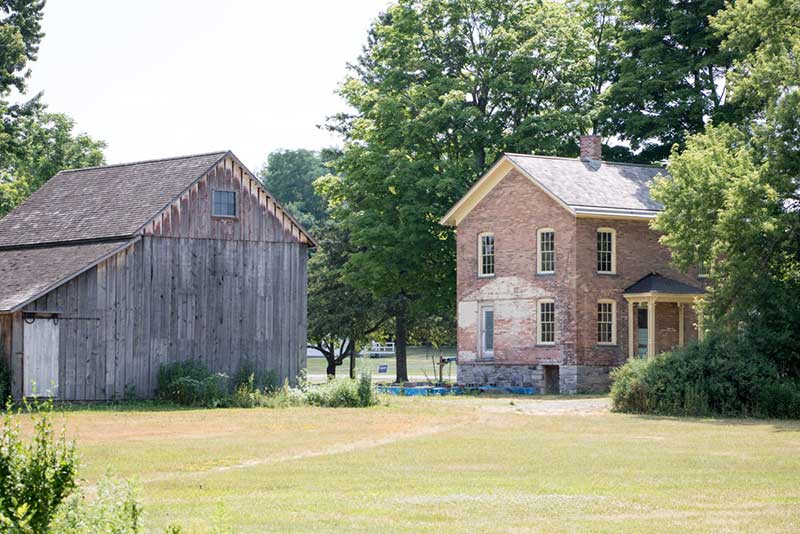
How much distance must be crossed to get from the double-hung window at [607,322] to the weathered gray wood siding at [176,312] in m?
11.4

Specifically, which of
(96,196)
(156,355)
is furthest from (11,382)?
(96,196)

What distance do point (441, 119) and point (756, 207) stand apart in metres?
20.1

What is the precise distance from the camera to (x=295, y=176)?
142500 mm

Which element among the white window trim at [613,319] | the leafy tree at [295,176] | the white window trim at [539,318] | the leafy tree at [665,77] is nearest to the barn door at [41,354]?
the white window trim at [539,318]

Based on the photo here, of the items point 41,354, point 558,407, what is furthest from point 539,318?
point 41,354

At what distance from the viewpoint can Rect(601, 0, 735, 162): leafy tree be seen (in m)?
55.5

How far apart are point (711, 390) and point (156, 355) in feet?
51.7

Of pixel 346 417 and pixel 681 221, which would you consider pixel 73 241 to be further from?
pixel 681 221

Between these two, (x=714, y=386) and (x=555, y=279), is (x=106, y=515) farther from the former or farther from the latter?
(x=555, y=279)

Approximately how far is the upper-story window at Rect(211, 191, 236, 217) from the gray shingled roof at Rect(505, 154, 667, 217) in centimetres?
1155

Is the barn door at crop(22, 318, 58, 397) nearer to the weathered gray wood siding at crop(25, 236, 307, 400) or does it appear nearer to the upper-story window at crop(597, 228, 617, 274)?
the weathered gray wood siding at crop(25, 236, 307, 400)

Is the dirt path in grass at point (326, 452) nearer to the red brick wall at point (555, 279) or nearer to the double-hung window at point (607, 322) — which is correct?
the red brick wall at point (555, 279)

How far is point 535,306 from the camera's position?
47375 mm

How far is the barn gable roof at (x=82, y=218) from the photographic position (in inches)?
1467
